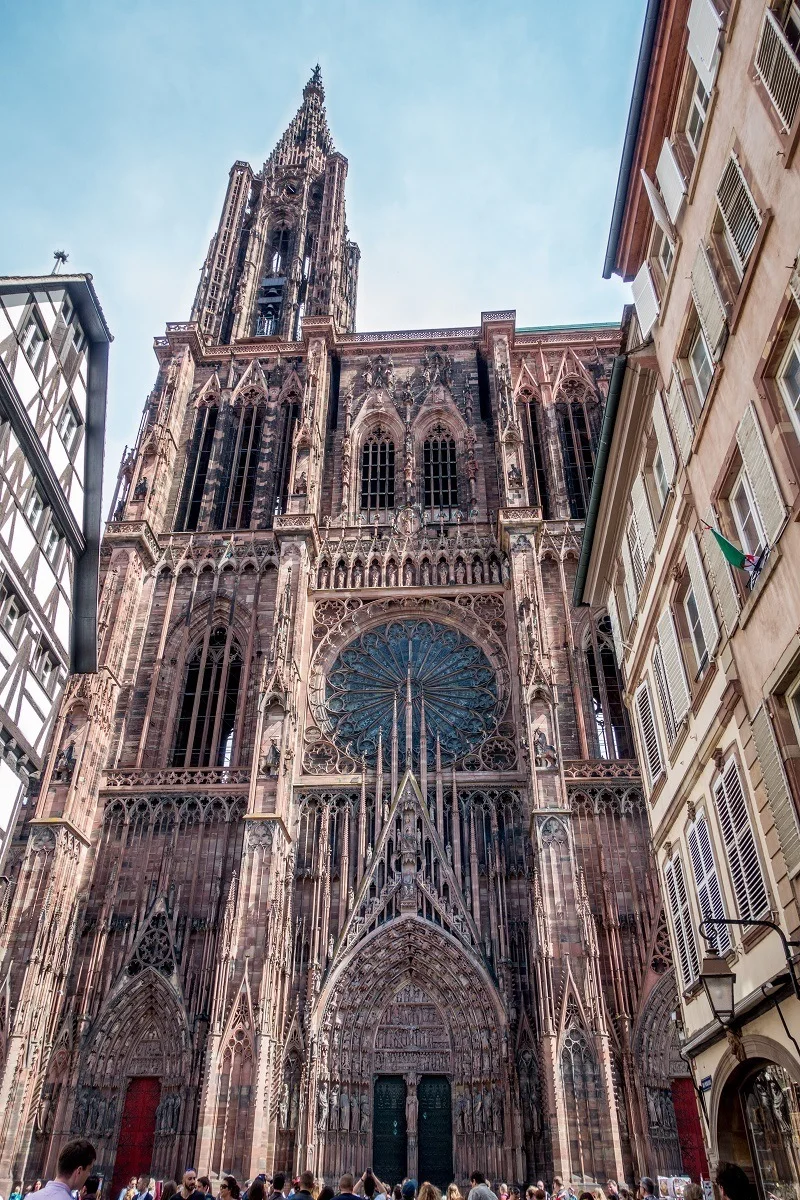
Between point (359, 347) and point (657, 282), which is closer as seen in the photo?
point (657, 282)

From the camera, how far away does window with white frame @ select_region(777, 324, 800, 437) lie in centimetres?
838

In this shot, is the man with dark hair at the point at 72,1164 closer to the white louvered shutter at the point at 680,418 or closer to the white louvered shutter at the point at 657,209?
the white louvered shutter at the point at 680,418

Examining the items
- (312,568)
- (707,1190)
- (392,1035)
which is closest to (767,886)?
(707,1190)

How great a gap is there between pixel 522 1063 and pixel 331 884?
19.6 feet

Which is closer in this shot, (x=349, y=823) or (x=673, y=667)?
(x=673, y=667)

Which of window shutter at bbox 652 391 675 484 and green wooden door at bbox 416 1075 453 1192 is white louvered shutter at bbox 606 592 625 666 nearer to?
window shutter at bbox 652 391 675 484

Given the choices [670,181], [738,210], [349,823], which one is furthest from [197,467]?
[738,210]

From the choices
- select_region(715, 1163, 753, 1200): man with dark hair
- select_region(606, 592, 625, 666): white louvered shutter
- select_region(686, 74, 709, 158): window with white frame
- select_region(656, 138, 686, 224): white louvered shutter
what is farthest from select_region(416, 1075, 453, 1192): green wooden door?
select_region(686, 74, 709, 158): window with white frame

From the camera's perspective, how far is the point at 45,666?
1792cm

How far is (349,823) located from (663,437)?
46.1ft

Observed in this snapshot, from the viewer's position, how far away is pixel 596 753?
2402 centimetres

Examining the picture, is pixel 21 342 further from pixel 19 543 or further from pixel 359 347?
pixel 359 347

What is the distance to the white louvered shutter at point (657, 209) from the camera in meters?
12.4

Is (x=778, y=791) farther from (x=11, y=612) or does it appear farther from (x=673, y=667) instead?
(x=11, y=612)
